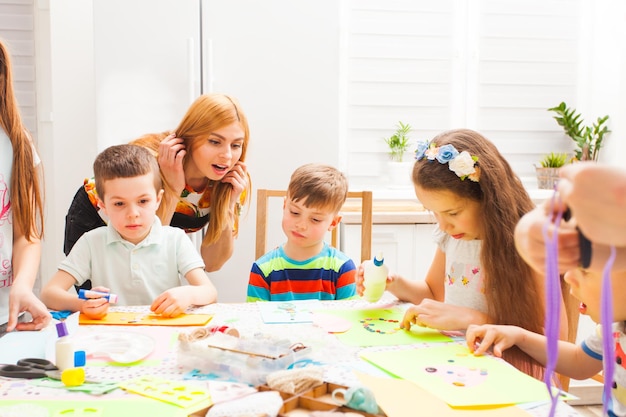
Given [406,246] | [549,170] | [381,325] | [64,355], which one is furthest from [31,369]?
[549,170]

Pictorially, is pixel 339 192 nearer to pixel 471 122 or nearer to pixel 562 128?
pixel 471 122

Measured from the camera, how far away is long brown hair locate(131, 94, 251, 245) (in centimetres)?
199

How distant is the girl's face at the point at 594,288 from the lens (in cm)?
89

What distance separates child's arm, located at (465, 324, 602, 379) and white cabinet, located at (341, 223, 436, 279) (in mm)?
1547

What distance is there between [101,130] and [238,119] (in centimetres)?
82

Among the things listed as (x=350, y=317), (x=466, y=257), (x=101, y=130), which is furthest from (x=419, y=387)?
(x=101, y=130)

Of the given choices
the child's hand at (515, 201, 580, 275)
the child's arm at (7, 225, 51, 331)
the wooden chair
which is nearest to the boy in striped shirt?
the wooden chair

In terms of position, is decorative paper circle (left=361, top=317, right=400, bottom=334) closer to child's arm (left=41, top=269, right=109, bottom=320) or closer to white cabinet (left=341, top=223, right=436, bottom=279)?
child's arm (left=41, top=269, right=109, bottom=320)

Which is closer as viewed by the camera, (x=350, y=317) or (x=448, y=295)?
(x=350, y=317)

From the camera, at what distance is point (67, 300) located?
4.81 feet

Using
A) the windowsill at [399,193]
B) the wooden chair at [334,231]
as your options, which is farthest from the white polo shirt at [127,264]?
the windowsill at [399,193]

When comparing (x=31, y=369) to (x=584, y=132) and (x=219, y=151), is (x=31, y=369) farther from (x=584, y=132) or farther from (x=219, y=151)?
(x=584, y=132)

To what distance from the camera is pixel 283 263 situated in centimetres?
189

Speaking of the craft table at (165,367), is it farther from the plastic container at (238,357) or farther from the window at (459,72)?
the window at (459,72)
